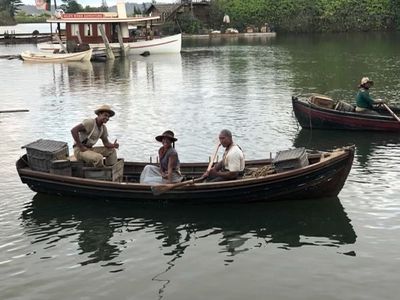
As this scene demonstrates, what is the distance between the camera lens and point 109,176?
42.0ft

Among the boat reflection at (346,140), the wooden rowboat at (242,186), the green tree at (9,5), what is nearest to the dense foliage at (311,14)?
the boat reflection at (346,140)

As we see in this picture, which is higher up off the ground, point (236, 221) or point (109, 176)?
point (109, 176)

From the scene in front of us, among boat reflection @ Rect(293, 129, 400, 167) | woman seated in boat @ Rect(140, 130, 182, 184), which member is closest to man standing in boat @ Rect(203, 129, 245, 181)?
woman seated in boat @ Rect(140, 130, 182, 184)

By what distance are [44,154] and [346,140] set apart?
10015 millimetres

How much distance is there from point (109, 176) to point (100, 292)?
4019 mm

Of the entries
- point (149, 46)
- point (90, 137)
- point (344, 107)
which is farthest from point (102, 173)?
point (149, 46)

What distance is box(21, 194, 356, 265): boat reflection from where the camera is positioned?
35.9ft

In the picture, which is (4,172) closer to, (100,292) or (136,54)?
(100,292)

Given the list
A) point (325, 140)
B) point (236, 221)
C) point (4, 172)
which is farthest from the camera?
point (325, 140)

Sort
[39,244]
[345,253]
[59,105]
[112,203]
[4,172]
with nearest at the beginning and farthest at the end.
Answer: [345,253]
[39,244]
[112,203]
[4,172]
[59,105]

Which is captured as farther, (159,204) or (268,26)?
(268,26)

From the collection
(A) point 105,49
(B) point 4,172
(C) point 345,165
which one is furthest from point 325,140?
(A) point 105,49

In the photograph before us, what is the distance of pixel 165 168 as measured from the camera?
12508 millimetres

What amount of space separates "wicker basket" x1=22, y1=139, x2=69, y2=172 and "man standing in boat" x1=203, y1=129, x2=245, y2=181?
10.8 ft
